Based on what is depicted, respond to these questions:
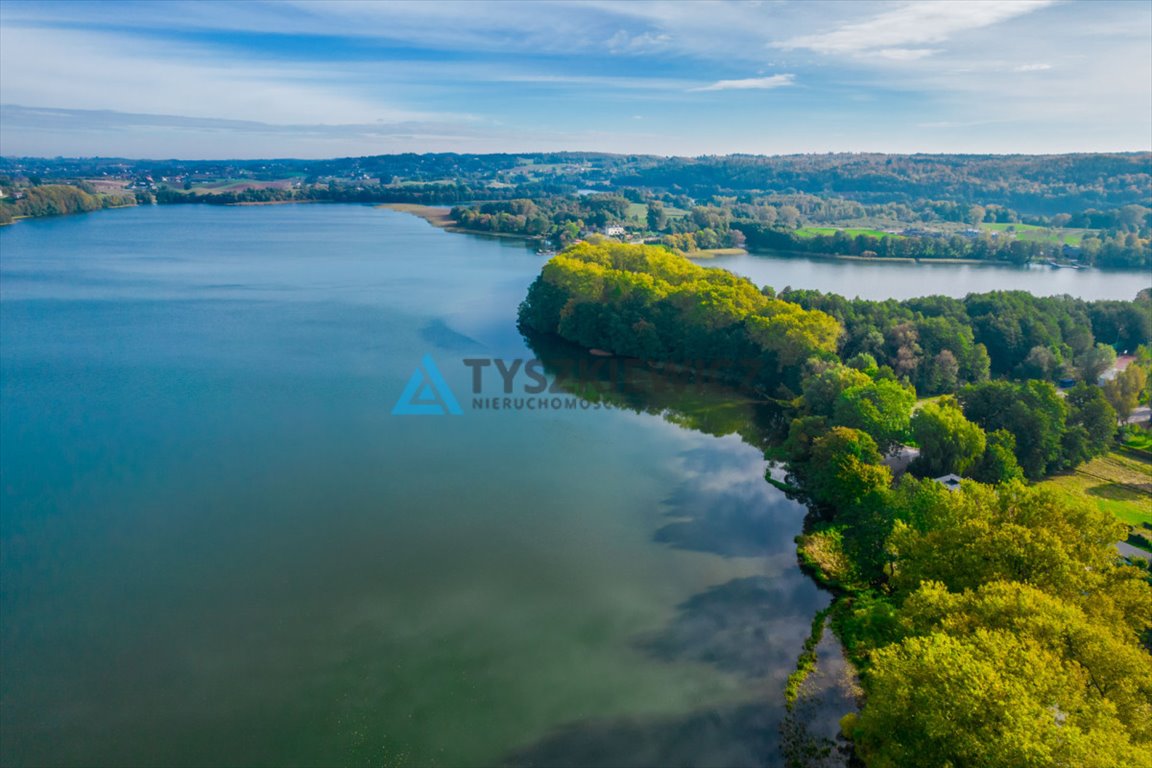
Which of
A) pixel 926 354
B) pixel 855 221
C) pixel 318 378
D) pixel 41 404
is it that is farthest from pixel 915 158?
pixel 41 404

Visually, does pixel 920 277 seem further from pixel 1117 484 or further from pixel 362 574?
pixel 362 574

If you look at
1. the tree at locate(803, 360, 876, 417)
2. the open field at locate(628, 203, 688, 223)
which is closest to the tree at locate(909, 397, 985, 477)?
the tree at locate(803, 360, 876, 417)

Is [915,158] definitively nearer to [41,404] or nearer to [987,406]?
[987,406]

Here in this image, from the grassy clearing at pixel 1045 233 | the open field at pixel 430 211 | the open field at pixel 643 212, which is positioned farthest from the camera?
the open field at pixel 430 211

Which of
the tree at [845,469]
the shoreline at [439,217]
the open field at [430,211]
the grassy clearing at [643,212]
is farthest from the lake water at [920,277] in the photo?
the open field at [430,211]

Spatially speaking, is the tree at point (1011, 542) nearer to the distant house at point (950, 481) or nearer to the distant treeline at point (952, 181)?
the distant house at point (950, 481)

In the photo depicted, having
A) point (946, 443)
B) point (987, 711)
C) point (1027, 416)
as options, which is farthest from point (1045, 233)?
point (987, 711)

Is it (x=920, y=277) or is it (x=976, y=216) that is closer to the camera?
(x=920, y=277)
